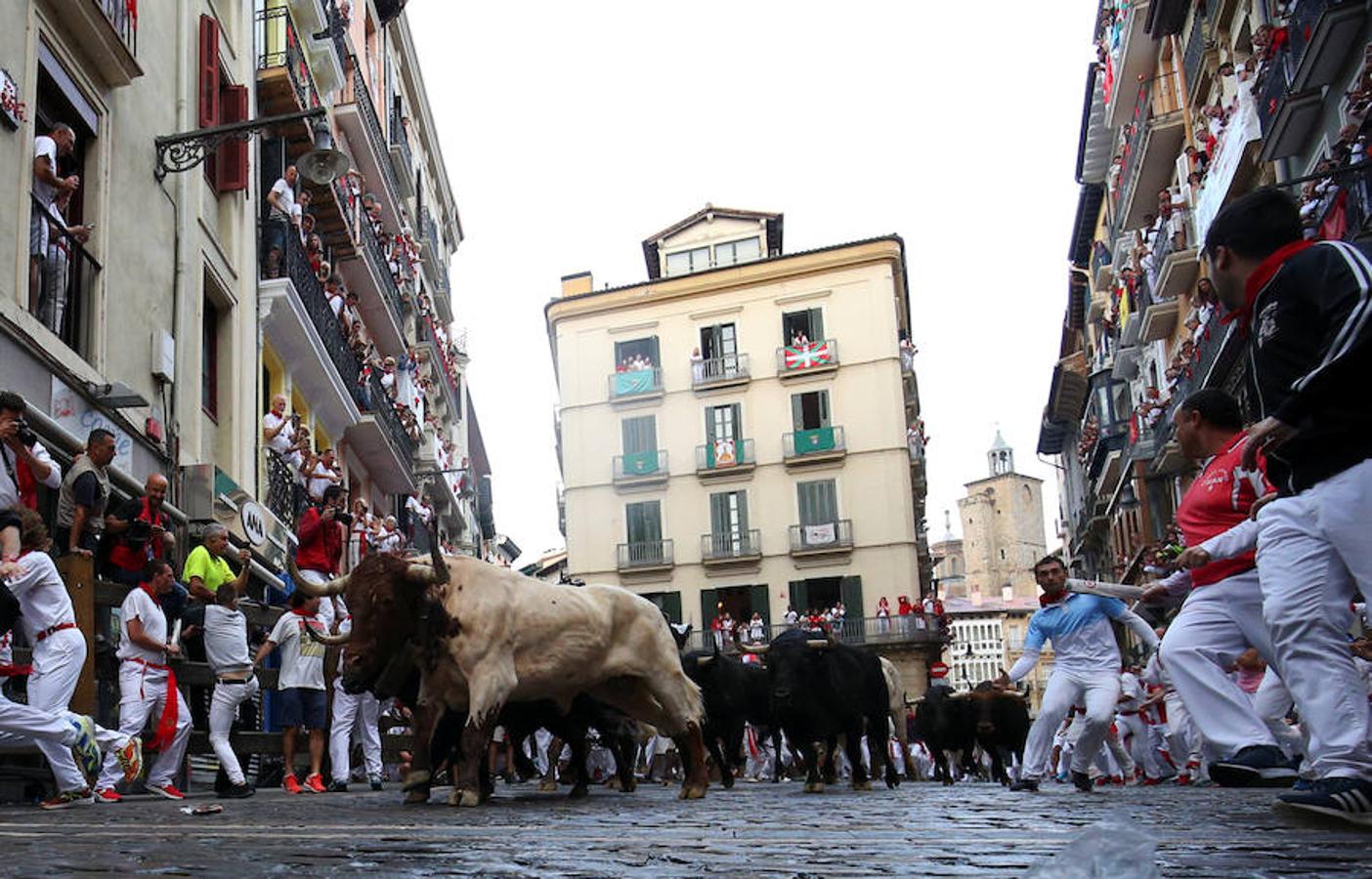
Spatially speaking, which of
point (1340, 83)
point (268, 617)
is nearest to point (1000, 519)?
point (1340, 83)

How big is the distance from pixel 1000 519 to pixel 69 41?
4582 inches

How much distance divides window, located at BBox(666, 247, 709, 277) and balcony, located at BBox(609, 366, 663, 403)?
4.78 metres

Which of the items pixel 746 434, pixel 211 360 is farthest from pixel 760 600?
pixel 211 360

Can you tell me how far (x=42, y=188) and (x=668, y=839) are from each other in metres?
10.6

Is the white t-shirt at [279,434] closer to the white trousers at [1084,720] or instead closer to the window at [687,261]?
the white trousers at [1084,720]

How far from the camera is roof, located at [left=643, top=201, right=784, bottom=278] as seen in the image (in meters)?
56.4

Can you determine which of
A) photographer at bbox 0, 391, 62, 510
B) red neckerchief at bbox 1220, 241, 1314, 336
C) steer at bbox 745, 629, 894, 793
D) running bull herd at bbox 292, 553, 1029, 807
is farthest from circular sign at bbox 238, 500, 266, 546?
red neckerchief at bbox 1220, 241, 1314, 336

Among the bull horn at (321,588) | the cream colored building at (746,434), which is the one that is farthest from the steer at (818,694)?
the cream colored building at (746,434)

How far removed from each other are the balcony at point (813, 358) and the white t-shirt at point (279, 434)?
3394 cm

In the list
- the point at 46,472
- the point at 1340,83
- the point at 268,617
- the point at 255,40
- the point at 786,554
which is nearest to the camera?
the point at 46,472

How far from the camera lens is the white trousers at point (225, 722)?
1024 cm

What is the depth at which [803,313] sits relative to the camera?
53.8 metres

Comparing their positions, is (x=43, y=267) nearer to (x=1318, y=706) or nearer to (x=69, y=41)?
(x=69, y=41)

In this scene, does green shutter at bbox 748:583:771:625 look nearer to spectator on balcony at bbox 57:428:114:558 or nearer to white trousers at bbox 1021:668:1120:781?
white trousers at bbox 1021:668:1120:781
